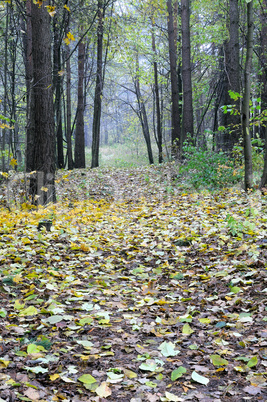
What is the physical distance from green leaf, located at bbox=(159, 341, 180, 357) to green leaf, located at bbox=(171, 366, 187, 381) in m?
0.23

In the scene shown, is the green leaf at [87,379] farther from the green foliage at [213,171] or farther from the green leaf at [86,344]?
the green foliage at [213,171]

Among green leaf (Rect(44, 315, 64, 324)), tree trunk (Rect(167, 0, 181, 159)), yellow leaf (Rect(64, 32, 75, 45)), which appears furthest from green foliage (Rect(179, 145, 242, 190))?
green leaf (Rect(44, 315, 64, 324))

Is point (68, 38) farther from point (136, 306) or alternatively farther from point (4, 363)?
point (4, 363)

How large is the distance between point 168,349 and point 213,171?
6.61m

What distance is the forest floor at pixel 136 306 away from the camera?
7.24ft

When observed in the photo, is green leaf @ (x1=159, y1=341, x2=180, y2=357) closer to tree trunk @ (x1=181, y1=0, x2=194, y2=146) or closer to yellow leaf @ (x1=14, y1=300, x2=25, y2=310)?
yellow leaf @ (x1=14, y1=300, x2=25, y2=310)

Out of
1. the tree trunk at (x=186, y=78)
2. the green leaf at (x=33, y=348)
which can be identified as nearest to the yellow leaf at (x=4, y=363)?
the green leaf at (x=33, y=348)

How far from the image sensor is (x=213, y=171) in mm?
8688

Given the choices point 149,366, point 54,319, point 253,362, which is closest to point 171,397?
point 149,366

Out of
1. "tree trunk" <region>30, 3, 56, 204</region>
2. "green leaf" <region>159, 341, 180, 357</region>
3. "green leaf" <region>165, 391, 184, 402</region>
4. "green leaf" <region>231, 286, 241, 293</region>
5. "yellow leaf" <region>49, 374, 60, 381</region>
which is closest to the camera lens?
"green leaf" <region>165, 391, 184, 402</region>

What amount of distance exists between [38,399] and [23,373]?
284 mm

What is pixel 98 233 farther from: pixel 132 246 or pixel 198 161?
pixel 198 161

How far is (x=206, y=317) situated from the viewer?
3154 mm

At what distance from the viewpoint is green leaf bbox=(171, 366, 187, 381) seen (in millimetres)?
2279
